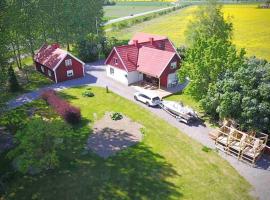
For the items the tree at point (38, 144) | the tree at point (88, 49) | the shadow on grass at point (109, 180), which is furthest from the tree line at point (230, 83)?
the tree at point (88, 49)

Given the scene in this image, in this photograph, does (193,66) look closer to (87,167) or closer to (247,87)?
(247,87)

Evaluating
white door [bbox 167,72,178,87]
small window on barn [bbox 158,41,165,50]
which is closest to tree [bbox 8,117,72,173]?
white door [bbox 167,72,178,87]

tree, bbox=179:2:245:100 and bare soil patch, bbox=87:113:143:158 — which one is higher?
tree, bbox=179:2:245:100

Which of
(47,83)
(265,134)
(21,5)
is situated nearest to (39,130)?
(265,134)

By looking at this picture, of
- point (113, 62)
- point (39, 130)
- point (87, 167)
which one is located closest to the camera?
point (39, 130)

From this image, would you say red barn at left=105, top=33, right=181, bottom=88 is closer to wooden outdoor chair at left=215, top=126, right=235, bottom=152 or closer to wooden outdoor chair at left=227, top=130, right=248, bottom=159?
wooden outdoor chair at left=215, top=126, right=235, bottom=152

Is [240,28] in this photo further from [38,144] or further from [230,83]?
[38,144]

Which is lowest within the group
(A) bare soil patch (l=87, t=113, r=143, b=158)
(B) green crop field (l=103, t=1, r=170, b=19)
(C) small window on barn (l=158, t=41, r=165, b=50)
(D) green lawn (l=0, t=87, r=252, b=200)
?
(D) green lawn (l=0, t=87, r=252, b=200)
